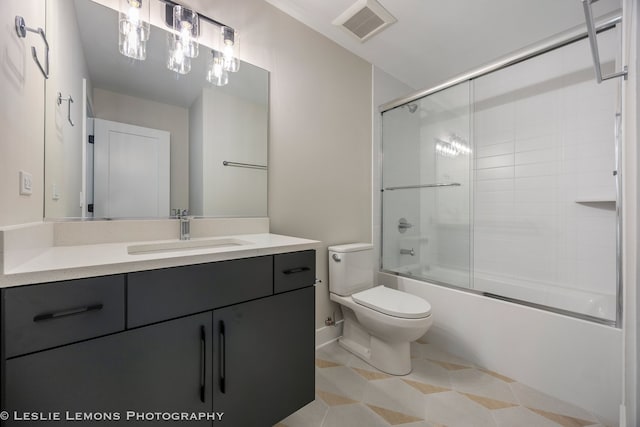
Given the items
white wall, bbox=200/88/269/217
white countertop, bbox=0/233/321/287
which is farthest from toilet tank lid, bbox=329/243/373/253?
white countertop, bbox=0/233/321/287

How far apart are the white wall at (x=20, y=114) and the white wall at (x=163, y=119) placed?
22 cm

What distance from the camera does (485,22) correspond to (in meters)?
1.83

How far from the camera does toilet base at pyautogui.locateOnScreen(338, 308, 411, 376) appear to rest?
5.40 ft

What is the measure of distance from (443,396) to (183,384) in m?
1.35

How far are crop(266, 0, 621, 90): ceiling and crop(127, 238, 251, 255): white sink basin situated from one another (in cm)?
159

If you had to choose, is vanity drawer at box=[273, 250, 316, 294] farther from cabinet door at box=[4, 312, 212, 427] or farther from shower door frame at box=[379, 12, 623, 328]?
shower door frame at box=[379, 12, 623, 328]

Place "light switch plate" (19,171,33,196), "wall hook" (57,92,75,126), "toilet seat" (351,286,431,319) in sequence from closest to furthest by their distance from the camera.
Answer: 1. "light switch plate" (19,171,33,196)
2. "wall hook" (57,92,75,126)
3. "toilet seat" (351,286,431,319)

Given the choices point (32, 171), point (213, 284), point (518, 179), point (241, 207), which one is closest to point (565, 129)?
point (518, 179)

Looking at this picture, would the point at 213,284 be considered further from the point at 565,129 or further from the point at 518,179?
the point at 565,129

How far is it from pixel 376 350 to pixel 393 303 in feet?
1.15

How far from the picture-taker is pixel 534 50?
1.56 meters

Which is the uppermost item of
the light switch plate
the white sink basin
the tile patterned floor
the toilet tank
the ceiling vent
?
the ceiling vent

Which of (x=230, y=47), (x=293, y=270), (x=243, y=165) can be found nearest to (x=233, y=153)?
(x=243, y=165)

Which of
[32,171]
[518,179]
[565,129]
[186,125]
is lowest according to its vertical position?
[32,171]
